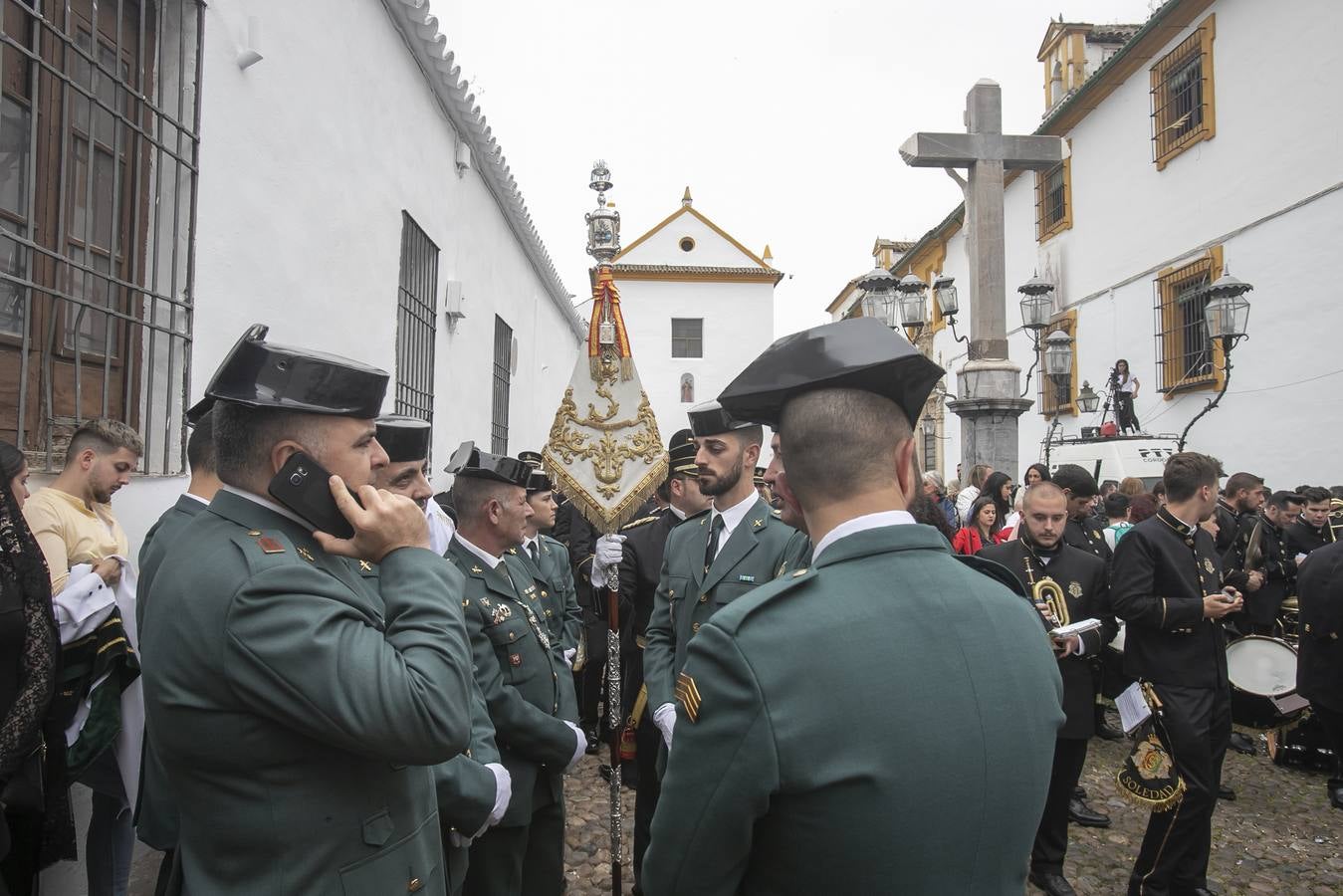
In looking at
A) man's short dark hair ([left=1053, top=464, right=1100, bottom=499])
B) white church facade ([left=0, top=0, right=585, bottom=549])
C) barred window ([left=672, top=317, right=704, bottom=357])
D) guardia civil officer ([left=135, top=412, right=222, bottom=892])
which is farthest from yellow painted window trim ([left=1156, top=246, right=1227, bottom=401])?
barred window ([left=672, top=317, right=704, bottom=357])

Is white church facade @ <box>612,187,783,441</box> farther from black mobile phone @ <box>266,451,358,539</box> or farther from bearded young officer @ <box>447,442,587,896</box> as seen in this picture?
black mobile phone @ <box>266,451,358,539</box>

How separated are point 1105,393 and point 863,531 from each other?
16.9 m

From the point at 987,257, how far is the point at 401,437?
730cm

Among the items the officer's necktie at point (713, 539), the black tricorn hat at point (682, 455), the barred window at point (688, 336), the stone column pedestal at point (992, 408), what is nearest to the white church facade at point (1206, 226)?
the stone column pedestal at point (992, 408)

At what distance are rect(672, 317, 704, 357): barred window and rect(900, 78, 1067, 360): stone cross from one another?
20.4 meters

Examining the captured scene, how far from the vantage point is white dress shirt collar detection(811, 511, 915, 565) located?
1501mm

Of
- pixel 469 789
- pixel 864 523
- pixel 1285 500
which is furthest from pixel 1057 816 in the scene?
pixel 1285 500

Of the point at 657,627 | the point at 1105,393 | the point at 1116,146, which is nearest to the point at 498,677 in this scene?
the point at 657,627

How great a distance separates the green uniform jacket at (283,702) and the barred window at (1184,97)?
51.6 feet

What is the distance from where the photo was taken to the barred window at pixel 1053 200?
1803 centimetres

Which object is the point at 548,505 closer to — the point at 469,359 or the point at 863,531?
the point at 863,531

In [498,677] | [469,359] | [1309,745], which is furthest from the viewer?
[469,359]

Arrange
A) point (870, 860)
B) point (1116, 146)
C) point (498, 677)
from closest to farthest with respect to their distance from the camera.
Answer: point (870, 860) < point (498, 677) < point (1116, 146)

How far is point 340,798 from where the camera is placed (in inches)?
65.3
